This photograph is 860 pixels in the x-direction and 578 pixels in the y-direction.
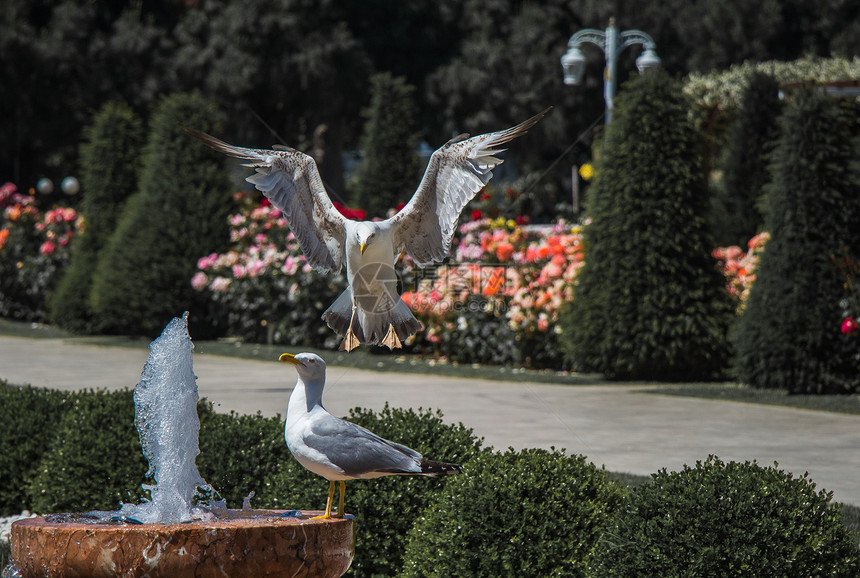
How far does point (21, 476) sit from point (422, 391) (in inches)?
191

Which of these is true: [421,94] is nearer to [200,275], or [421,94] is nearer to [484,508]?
[200,275]

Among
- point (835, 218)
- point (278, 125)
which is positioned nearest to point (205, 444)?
point (835, 218)

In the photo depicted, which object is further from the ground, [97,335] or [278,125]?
[278,125]

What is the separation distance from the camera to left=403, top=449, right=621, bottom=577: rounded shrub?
374cm

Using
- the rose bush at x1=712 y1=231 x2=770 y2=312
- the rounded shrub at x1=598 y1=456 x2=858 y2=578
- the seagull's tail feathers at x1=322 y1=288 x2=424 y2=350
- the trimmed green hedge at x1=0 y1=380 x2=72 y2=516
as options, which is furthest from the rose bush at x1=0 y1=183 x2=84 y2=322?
the seagull's tail feathers at x1=322 y1=288 x2=424 y2=350

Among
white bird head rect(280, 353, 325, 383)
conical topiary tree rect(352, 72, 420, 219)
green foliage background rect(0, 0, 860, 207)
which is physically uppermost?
green foliage background rect(0, 0, 860, 207)

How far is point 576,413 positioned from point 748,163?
764 centimetres

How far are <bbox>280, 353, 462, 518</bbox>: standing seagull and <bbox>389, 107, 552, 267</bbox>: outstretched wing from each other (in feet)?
1.42

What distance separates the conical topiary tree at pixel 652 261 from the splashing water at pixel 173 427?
28.2 feet

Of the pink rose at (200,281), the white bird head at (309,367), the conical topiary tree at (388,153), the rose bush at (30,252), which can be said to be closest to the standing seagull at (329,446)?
the white bird head at (309,367)

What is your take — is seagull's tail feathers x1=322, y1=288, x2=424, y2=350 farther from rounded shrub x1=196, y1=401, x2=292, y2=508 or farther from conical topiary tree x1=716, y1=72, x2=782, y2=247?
conical topiary tree x1=716, y1=72, x2=782, y2=247

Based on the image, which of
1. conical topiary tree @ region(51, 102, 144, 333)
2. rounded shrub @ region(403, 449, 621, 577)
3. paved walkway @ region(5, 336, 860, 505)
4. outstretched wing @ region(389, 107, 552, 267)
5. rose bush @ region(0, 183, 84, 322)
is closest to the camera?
outstretched wing @ region(389, 107, 552, 267)

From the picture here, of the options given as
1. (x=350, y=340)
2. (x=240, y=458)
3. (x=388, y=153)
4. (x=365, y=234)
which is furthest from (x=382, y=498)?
(x=388, y=153)

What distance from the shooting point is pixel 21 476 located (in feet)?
19.8
